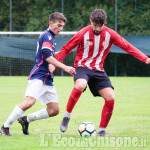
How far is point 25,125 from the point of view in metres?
5.90

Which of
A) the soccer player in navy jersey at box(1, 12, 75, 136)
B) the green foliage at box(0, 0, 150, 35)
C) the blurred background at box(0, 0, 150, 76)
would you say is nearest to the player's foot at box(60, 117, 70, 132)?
the soccer player in navy jersey at box(1, 12, 75, 136)

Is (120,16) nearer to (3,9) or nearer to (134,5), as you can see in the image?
(134,5)

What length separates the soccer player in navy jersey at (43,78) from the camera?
5.58 m

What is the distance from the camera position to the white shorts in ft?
18.4

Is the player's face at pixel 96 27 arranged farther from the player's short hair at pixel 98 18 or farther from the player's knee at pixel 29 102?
the player's knee at pixel 29 102

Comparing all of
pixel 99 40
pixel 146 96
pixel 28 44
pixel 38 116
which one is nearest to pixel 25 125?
pixel 38 116

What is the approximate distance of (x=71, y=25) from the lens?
2322cm

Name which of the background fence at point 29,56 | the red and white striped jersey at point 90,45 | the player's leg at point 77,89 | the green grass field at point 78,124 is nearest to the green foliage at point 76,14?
the background fence at point 29,56

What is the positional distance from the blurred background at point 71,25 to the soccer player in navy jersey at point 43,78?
48.0 ft

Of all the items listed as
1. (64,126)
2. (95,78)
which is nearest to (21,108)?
(64,126)

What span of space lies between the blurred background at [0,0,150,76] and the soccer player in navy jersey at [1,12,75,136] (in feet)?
48.0

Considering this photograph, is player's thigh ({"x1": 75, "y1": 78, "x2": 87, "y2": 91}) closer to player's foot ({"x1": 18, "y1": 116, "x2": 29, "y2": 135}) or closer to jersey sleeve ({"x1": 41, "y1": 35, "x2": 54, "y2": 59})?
jersey sleeve ({"x1": 41, "y1": 35, "x2": 54, "y2": 59})

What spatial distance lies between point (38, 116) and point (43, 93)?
0.42 m

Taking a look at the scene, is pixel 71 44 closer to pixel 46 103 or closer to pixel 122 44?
pixel 122 44
